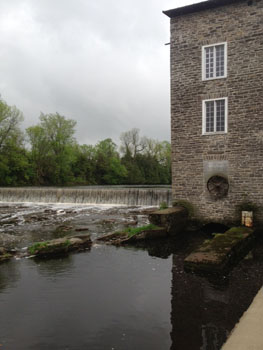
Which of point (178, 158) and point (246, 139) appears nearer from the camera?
point (246, 139)

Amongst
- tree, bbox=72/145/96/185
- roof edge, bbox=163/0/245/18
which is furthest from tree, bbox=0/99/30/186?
roof edge, bbox=163/0/245/18

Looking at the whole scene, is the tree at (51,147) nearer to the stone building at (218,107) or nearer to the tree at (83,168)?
the tree at (83,168)

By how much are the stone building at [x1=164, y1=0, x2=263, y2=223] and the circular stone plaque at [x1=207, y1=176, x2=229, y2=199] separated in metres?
0.04

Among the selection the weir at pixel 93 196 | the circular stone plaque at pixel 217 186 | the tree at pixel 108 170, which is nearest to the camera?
the circular stone plaque at pixel 217 186

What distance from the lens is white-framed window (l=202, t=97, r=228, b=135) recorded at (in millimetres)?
12773

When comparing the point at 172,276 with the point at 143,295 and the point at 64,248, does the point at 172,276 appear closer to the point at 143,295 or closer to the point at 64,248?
the point at 143,295

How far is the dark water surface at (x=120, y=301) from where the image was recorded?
466 centimetres

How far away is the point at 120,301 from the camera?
6.00m

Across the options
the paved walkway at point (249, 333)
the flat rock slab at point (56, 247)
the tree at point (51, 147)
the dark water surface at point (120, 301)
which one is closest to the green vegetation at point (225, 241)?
the dark water surface at point (120, 301)

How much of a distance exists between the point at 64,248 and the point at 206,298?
5.26m

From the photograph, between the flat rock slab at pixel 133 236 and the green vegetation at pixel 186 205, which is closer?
the flat rock slab at pixel 133 236

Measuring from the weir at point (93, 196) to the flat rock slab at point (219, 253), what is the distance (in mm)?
12445

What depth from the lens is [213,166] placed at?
42.3 feet

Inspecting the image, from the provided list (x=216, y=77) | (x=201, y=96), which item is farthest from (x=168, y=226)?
(x=216, y=77)
